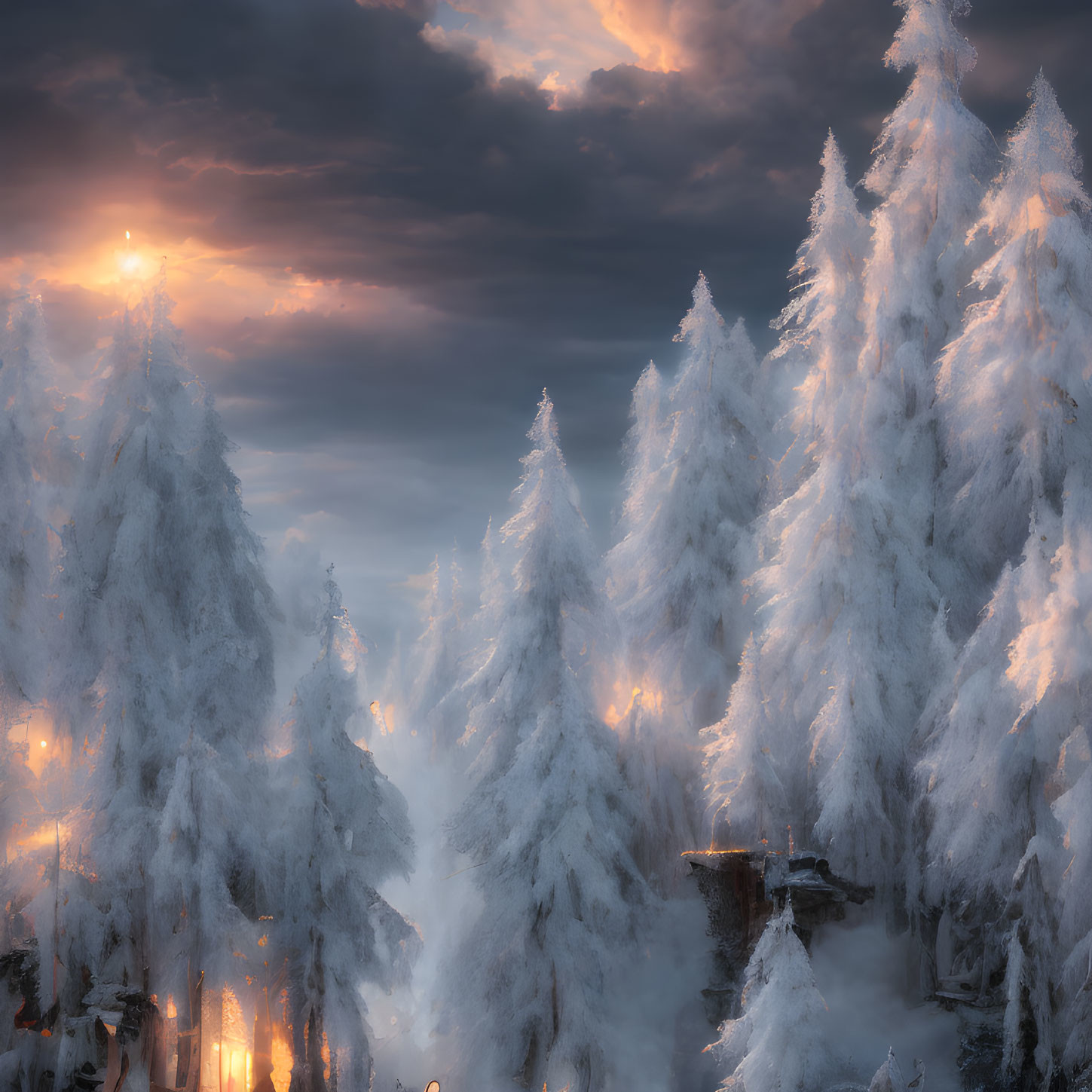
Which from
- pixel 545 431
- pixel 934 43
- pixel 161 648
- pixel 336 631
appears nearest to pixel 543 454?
pixel 545 431

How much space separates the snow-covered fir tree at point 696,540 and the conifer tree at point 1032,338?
8.07 m

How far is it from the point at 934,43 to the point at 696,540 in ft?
38.2

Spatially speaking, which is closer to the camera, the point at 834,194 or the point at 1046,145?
the point at 1046,145

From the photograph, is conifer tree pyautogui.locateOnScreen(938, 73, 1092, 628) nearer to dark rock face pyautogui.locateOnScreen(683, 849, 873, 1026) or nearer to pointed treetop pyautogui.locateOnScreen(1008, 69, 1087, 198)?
pointed treetop pyautogui.locateOnScreen(1008, 69, 1087, 198)

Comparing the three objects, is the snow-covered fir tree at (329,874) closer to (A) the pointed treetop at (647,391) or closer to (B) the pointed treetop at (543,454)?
(B) the pointed treetop at (543,454)

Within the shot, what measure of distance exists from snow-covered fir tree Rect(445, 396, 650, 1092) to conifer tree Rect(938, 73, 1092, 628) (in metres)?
7.75

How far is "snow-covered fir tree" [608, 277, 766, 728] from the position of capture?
2450 cm

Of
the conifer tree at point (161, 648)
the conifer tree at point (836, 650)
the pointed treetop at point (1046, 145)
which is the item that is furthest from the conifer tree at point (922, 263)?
the conifer tree at point (161, 648)

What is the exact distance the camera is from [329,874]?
18.5m

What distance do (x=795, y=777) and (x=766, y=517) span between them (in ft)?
19.4

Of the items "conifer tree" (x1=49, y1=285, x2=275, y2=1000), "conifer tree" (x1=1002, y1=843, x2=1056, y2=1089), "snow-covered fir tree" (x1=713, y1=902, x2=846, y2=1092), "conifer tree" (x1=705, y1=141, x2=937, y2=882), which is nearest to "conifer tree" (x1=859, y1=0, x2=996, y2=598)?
"conifer tree" (x1=705, y1=141, x2=937, y2=882)

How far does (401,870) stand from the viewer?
1997 centimetres

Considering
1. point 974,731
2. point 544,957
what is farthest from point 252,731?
point 974,731

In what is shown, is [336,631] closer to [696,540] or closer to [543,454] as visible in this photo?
[543,454]
